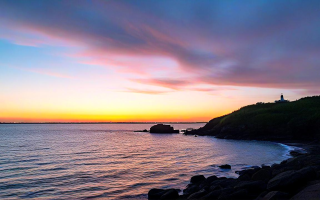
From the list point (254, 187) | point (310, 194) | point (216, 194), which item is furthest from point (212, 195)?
point (310, 194)

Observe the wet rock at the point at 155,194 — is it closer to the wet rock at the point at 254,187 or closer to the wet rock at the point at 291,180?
the wet rock at the point at 254,187

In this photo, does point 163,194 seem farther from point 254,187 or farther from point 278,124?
point 278,124

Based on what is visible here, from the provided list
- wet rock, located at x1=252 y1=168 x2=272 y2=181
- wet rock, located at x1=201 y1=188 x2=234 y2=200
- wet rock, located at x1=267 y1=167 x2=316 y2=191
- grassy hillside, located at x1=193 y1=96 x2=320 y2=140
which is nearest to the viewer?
wet rock, located at x1=267 y1=167 x2=316 y2=191

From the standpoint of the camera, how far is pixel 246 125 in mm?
100438

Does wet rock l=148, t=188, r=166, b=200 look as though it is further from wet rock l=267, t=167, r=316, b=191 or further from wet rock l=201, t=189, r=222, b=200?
wet rock l=267, t=167, r=316, b=191

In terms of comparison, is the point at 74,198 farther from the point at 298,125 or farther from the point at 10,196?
the point at 298,125

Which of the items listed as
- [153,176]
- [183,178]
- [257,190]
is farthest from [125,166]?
[257,190]

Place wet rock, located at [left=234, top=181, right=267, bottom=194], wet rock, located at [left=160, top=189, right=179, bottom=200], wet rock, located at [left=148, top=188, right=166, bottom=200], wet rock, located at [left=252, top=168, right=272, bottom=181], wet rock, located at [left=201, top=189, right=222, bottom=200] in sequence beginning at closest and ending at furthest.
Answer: wet rock, located at [left=234, top=181, right=267, bottom=194]
wet rock, located at [left=201, top=189, right=222, bottom=200]
wet rock, located at [left=160, top=189, right=179, bottom=200]
wet rock, located at [left=148, top=188, right=166, bottom=200]
wet rock, located at [left=252, top=168, right=272, bottom=181]

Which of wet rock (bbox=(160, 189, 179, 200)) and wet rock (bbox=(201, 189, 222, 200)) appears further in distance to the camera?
wet rock (bbox=(160, 189, 179, 200))

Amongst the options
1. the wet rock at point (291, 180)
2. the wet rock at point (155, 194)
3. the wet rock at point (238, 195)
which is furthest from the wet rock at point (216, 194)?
the wet rock at point (155, 194)

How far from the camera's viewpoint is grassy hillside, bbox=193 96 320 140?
8131 cm

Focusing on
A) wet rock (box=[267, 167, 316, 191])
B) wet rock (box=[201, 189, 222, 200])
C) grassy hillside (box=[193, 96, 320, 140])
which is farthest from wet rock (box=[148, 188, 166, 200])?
grassy hillside (box=[193, 96, 320, 140])

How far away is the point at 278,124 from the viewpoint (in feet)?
300

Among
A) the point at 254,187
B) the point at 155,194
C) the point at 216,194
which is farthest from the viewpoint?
the point at 155,194
